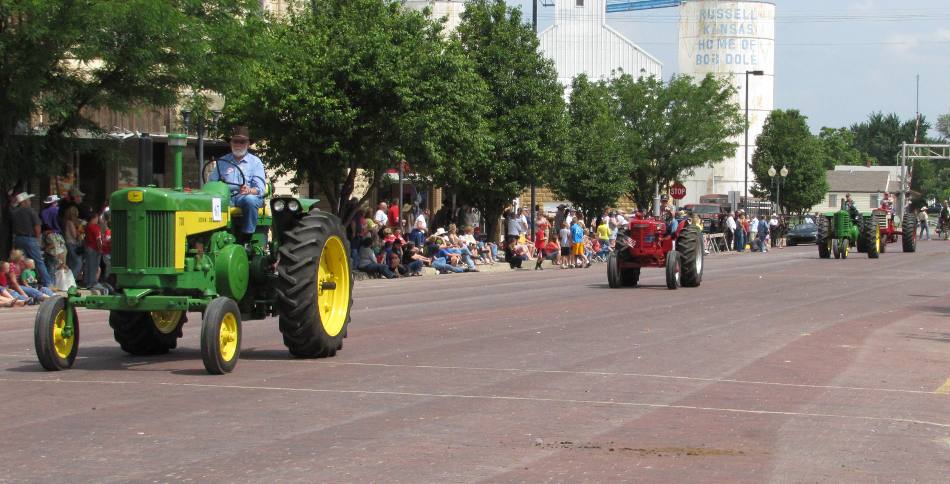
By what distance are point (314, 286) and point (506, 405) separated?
Answer: 115 inches

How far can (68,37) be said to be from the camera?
2216 centimetres

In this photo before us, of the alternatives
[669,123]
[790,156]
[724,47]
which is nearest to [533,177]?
[669,123]

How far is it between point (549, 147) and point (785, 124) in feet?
195

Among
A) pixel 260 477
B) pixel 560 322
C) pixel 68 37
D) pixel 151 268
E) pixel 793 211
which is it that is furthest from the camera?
pixel 793 211

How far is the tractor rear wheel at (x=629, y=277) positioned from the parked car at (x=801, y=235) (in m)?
38.9

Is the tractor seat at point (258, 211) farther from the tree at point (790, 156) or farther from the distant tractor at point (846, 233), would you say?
the tree at point (790, 156)

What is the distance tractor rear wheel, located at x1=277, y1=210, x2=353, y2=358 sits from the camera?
12.3 m

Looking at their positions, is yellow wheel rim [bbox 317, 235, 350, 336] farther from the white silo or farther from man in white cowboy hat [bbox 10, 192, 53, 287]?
the white silo

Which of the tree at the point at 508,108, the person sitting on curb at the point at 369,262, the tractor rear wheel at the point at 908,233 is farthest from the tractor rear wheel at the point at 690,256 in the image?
the tractor rear wheel at the point at 908,233

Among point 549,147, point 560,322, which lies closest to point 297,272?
point 560,322

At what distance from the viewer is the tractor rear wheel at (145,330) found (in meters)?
12.8

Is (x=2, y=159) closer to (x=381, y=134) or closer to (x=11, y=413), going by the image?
(x=381, y=134)

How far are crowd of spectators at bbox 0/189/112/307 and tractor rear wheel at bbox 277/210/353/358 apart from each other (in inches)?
319

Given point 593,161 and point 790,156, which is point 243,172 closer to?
point 593,161
